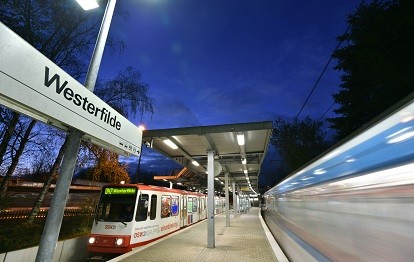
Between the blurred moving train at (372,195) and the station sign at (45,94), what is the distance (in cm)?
286

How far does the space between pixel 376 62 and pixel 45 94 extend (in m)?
23.4

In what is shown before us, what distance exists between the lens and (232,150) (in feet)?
38.2

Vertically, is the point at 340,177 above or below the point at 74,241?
above

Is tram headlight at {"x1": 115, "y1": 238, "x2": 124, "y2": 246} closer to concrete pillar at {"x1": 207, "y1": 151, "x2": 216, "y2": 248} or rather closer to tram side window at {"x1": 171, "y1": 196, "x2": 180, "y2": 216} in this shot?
concrete pillar at {"x1": 207, "y1": 151, "x2": 216, "y2": 248}

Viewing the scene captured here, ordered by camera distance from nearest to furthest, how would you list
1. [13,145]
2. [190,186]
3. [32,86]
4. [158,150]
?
[32,86] → [13,145] → [158,150] → [190,186]

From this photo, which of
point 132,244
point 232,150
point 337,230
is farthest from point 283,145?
point 337,230

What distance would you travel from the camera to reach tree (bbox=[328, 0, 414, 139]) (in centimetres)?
1788

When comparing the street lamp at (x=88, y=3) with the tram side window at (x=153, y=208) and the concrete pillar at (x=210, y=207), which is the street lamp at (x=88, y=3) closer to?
the concrete pillar at (x=210, y=207)

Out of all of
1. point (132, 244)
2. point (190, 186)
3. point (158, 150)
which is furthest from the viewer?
point (190, 186)

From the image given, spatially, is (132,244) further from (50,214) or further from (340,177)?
(340,177)

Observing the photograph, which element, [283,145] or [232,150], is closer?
[232,150]

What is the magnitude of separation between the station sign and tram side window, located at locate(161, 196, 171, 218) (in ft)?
30.5

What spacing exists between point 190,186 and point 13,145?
29106mm

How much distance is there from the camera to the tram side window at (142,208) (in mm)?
9820
